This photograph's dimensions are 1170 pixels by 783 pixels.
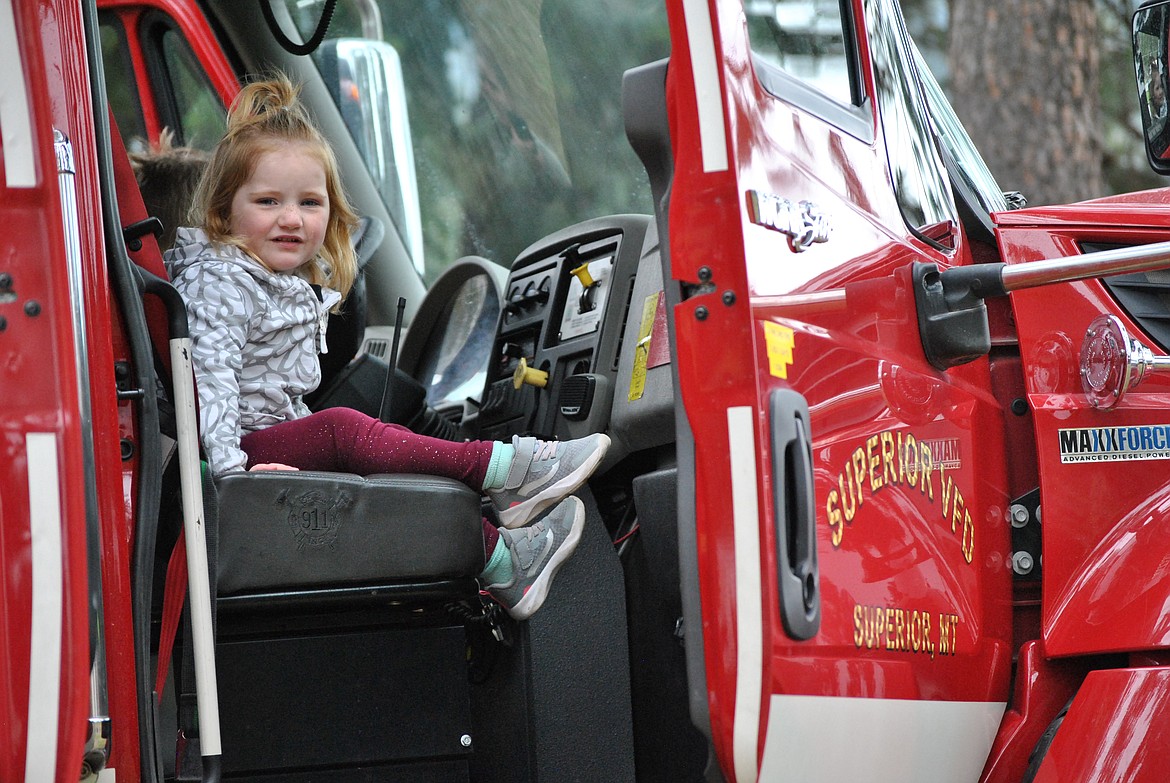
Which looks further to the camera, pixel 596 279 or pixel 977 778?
pixel 596 279

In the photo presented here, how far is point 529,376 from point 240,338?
2.30 ft

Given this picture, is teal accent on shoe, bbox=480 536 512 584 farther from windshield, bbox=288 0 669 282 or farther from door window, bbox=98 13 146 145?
door window, bbox=98 13 146 145

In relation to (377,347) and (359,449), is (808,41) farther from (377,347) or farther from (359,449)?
(377,347)

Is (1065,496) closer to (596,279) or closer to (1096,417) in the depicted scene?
(1096,417)

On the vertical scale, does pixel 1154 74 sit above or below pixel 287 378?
above

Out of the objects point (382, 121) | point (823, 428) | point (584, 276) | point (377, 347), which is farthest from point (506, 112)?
point (823, 428)

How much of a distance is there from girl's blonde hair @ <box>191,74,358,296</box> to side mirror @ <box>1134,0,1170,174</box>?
1.43m

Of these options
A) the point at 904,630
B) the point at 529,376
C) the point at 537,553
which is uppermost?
the point at 529,376

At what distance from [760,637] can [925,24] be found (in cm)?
1076

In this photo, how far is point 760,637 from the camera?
1.53 m

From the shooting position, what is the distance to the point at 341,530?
205 cm

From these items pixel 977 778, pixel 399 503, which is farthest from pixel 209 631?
pixel 977 778

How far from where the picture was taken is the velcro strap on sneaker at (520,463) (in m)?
2.24

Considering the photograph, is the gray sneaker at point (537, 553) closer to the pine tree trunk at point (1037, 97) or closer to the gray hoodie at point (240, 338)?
the gray hoodie at point (240, 338)
